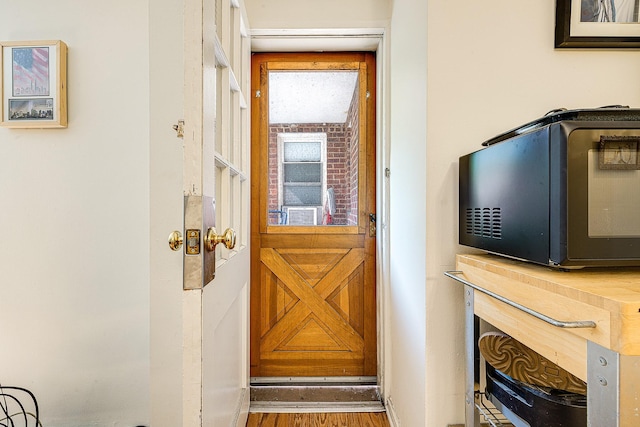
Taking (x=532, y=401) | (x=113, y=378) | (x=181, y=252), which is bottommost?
(x=113, y=378)

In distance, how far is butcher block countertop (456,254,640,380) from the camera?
48 cm

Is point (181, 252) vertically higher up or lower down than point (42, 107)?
lower down

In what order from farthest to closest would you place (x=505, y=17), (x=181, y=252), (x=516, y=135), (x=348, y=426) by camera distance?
(x=348, y=426)
(x=505, y=17)
(x=516, y=135)
(x=181, y=252)

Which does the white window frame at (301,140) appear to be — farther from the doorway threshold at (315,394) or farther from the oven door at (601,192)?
the oven door at (601,192)

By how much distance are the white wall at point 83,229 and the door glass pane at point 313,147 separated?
76cm

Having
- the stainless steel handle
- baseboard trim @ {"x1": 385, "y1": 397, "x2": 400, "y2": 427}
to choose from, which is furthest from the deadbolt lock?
baseboard trim @ {"x1": 385, "y1": 397, "x2": 400, "y2": 427}

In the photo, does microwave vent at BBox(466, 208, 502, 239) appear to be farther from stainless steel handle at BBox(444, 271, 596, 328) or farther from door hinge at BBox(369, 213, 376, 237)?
door hinge at BBox(369, 213, 376, 237)

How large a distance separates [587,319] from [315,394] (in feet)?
5.23

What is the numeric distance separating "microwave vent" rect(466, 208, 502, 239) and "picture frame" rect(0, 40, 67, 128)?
60.0 inches

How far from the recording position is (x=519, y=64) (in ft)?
3.51

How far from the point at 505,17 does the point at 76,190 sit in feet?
5.49

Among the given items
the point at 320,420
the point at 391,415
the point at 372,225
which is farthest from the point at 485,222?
the point at 320,420

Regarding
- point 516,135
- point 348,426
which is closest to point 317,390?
point 348,426

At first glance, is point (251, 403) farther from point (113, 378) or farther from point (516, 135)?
point (516, 135)
